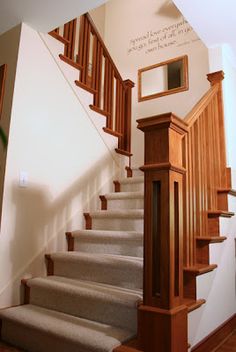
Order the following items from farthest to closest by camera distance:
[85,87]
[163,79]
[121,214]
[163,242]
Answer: [163,79] → [85,87] → [121,214] → [163,242]

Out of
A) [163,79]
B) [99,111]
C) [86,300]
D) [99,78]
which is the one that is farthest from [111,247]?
[163,79]

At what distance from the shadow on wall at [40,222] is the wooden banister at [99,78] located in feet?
2.52

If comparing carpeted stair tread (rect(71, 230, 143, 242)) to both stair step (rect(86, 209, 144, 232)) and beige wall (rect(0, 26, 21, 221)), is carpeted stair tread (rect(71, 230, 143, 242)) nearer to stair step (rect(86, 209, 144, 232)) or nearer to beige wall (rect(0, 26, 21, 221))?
stair step (rect(86, 209, 144, 232))

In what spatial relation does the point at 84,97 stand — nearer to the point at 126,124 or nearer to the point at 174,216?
the point at 126,124

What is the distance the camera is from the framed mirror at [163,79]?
387 cm

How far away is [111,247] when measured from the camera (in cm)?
225

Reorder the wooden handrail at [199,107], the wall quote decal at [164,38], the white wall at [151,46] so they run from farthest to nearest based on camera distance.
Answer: the wall quote decal at [164,38] → the white wall at [151,46] → the wooden handrail at [199,107]

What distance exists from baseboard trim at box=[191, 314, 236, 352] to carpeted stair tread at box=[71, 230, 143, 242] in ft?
2.42

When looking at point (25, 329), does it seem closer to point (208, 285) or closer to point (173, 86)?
point (208, 285)

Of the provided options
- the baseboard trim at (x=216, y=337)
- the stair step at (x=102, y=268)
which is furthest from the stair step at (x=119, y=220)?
the baseboard trim at (x=216, y=337)

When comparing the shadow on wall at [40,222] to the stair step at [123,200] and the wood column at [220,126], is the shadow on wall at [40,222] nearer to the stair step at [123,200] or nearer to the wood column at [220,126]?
the stair step at [123,200]

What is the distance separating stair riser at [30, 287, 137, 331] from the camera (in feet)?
5.22

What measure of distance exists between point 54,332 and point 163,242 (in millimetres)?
770

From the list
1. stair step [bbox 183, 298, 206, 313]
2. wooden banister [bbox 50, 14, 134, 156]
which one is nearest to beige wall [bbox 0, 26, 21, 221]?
wooden banister [bbox 50, 14, 134, 156]
